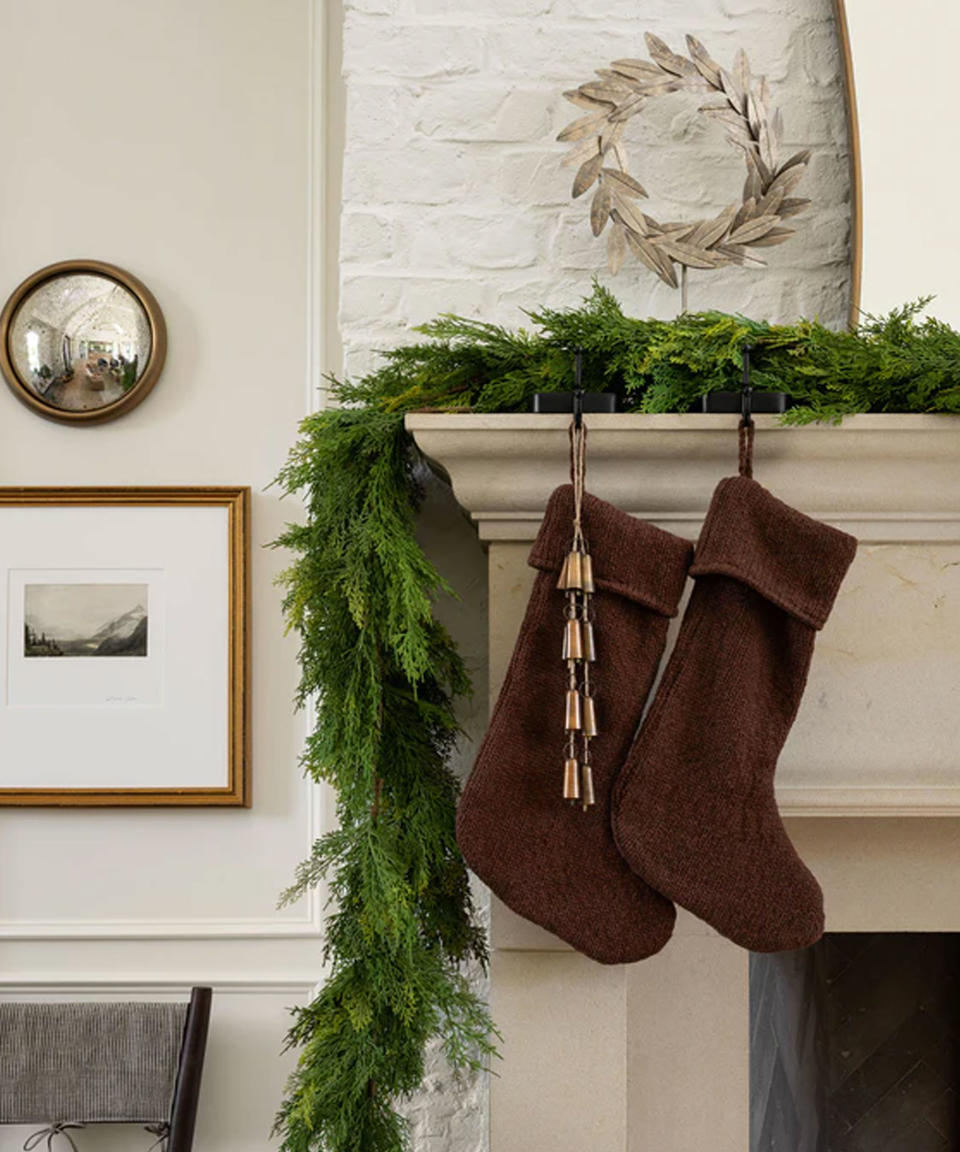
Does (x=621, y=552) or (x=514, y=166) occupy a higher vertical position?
(x=514, y=166)

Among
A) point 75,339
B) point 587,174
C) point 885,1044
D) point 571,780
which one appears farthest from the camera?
point 75,339

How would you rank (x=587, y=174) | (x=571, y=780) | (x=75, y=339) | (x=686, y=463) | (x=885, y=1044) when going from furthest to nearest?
(x=75, y=339), (x=885, y=1044), (x=587, y=174), (x=686, y=463), (x=571, y=780)

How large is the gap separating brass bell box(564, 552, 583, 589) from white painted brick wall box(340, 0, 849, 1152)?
0.39 metres

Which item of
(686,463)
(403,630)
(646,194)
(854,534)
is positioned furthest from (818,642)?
(646,194)

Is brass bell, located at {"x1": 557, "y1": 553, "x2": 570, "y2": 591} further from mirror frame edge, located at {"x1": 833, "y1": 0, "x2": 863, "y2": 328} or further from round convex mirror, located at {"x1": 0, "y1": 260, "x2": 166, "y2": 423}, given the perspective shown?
round convex mirror, located at {"x1": 0, "y1": 260, "x2": 166, "y2": 423}

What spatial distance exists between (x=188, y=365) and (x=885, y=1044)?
1.68 metres

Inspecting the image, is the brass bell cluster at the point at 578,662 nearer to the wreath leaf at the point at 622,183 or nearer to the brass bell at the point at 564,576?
the brass bell at the point at 564,576

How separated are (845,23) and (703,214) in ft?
0.79

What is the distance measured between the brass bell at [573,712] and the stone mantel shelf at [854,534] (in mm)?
136

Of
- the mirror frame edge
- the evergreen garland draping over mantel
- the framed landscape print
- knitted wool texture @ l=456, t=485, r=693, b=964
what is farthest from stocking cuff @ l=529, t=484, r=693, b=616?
the framed landscape print

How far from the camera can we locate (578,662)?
90cm

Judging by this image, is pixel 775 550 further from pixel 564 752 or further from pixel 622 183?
pixel 622 183

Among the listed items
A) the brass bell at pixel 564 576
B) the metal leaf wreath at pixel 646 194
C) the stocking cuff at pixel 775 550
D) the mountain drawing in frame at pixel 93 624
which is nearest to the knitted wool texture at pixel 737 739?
the stocking cuff at pixel 775 550

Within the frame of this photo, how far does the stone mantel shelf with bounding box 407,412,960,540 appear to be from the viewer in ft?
3.06
